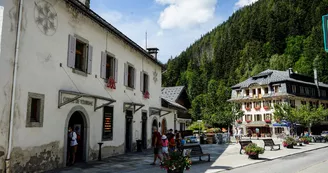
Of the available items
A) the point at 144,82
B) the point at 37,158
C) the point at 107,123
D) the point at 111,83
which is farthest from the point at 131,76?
the point at 37,158

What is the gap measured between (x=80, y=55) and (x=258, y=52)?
312 feet

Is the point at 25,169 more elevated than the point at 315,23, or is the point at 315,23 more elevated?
the point at 315,23

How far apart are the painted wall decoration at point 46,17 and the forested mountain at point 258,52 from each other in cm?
5902

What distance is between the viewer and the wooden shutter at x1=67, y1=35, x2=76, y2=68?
12.3 meters

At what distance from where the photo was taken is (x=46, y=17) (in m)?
11.0

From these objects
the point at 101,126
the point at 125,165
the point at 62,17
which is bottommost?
the point at 125,165

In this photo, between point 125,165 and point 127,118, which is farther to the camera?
point 127,118

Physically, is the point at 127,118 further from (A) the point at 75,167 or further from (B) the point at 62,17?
(B) the point at 62,17

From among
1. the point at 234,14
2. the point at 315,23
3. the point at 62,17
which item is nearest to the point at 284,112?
the point at 62,17

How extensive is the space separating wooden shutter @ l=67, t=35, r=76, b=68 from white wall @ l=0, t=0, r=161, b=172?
170 millimetres

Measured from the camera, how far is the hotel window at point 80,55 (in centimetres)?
1255

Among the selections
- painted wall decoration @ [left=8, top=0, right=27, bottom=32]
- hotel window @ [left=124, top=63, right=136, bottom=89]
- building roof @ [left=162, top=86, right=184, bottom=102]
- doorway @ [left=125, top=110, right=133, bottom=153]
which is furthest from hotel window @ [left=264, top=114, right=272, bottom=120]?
painted wall decoration @ [left=8, top=0, right=27, bottom=32]

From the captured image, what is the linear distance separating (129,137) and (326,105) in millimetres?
51405

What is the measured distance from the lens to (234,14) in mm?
143625
